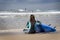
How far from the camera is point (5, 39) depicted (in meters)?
6.53

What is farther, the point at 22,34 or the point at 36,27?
the point at 36,27

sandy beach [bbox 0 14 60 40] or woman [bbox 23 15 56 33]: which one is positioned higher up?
woman [bbox 23 15 56 33]

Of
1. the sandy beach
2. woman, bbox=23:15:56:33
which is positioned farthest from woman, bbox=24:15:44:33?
the sandy beach

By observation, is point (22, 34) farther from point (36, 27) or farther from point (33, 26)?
point (36, 27)

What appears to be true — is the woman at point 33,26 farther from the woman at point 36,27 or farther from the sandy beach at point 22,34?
the sandy beach at point 22,34

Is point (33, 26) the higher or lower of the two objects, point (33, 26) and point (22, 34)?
the higher

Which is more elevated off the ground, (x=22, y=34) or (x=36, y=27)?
(x=36, y=27)

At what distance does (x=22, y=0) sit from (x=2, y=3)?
3.94 metres

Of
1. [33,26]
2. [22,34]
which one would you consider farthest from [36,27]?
[22,34]

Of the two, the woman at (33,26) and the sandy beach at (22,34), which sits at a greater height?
the woman at (33,26)

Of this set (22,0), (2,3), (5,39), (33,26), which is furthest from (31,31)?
(22,0)

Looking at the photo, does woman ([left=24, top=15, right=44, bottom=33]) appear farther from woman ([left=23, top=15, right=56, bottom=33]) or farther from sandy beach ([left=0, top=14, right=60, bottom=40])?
sandy beach ([left=0, top=14, right=60, bottom=40])

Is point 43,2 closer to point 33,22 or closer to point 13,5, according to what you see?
point 13,5

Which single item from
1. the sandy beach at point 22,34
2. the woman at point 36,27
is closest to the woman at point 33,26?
the woman at point 36,27
